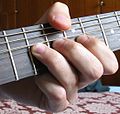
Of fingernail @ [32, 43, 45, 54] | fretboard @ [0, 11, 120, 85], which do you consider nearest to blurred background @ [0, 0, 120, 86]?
fretboard @ [0, 11, 120, 85]

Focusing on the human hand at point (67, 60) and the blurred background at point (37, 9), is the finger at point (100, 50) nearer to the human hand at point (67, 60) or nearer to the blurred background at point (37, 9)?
the human hand at point (67, 60)

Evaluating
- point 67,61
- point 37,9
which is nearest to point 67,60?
point 67,61

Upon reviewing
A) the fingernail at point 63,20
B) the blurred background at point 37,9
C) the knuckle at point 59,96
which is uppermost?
the blurred background at point 37,9

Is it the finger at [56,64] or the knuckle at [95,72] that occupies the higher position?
the finger at [56,64]

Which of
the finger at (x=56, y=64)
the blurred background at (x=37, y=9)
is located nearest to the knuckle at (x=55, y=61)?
the finger at (x=56, y=64)

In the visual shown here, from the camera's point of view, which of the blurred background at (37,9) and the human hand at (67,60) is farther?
the blurred background at (37,9)

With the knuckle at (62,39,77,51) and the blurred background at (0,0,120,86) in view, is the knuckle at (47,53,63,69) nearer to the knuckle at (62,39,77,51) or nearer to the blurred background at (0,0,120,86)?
the knuckle at (62,39,77,51)

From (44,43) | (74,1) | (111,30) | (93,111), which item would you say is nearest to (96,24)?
(111,30)
